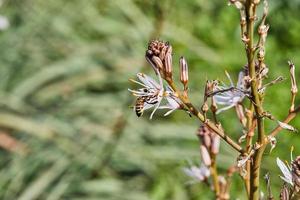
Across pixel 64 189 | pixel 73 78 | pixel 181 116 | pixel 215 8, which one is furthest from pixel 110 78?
pixel 215 8

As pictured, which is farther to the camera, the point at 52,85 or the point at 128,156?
the point at 52,85

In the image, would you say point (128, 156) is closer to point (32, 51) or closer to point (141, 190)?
point (141, 190)

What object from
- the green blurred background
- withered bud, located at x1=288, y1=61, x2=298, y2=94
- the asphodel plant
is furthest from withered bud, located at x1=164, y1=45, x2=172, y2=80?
the green blurred background

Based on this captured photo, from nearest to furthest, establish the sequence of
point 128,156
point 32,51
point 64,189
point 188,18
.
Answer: point 64,189, point 128,156, point 32,51, point 188,18

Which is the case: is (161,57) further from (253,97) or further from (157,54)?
(253,97)

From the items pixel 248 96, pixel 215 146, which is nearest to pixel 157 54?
→ pixel 248 96

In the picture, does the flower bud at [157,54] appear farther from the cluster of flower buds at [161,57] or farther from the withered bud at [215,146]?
the withered bud at [215,146]
